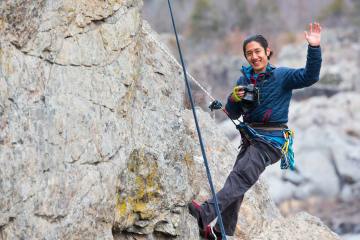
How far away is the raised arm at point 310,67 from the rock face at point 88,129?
110 centimetres

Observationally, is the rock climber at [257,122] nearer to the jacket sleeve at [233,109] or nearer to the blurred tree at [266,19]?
Result: the jacket sleeve at [233,109]

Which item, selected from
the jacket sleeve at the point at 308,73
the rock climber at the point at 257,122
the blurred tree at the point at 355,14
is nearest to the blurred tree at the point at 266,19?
the blurred tree at the point at 355,14

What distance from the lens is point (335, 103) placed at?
1342 inches

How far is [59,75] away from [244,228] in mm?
3522

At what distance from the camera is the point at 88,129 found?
5121 mm

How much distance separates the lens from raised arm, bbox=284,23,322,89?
5.80m

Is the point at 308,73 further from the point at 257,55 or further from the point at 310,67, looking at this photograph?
the point at 257,55

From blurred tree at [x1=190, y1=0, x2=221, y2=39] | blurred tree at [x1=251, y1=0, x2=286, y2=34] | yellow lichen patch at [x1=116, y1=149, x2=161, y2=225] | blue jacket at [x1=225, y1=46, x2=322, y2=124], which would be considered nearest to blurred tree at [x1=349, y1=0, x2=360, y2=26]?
blurred tree at [x1=251, y1=0, x2=286, y2=34]

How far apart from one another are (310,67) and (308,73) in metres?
0.06

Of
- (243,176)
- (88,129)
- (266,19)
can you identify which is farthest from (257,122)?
(266,19)

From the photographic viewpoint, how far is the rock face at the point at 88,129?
457 centimetres

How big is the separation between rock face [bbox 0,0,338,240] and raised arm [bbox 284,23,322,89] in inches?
43.4

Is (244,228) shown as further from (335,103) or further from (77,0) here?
(335,103)

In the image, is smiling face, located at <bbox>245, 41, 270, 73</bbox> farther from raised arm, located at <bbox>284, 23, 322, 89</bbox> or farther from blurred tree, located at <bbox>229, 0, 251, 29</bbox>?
blurred tree, located at <bbox>229, 0, 251, 29</bbox>
